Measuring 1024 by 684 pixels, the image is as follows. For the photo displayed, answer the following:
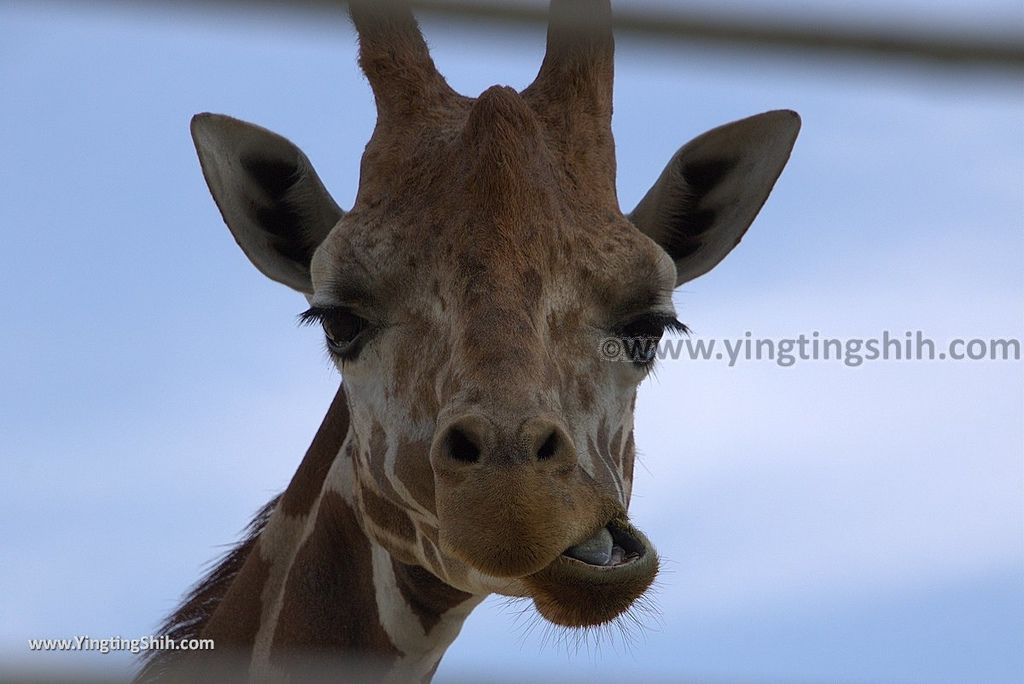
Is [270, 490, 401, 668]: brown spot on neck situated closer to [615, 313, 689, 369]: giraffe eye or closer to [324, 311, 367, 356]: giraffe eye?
[324, 311, 367, 356]: giraffe eye

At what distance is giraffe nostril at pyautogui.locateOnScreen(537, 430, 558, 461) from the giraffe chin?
30 cm

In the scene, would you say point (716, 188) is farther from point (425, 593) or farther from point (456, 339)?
point (425, 593)

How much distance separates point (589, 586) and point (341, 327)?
1494 millimetres

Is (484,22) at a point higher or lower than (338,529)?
lower

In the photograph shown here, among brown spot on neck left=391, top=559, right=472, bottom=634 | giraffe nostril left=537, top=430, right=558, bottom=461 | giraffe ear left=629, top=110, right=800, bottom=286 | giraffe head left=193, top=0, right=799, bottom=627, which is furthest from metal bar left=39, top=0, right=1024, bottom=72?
giraffe ear left=629, top=110, right=800, bottom=286

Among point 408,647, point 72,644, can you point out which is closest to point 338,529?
point 408,647

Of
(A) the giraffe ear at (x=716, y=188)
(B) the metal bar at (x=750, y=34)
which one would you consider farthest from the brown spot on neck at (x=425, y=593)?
(B) the metal bar at (x=750, y=34)

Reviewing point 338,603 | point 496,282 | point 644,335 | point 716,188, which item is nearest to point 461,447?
point 496,282

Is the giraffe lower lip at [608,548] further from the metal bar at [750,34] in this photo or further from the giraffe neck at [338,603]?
the metal bar at [750,34]

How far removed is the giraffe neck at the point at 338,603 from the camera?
4.76m

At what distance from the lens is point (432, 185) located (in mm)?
4395

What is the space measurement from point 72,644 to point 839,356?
361cm

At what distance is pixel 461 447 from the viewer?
345 cm

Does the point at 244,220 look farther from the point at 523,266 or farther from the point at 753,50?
the point at 753,50
